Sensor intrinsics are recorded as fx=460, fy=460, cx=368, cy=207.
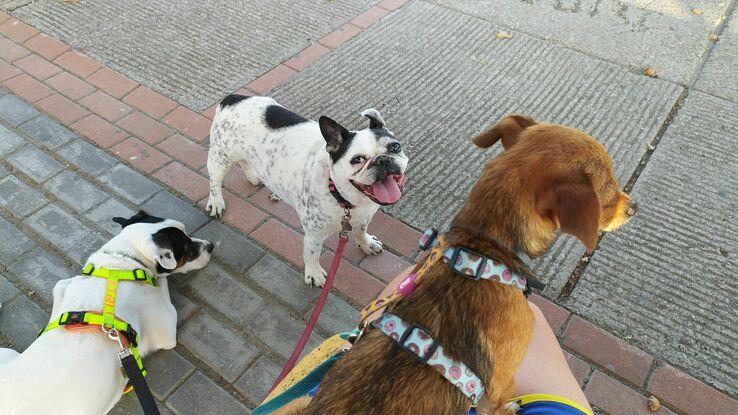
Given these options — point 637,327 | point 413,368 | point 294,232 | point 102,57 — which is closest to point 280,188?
point 294,232

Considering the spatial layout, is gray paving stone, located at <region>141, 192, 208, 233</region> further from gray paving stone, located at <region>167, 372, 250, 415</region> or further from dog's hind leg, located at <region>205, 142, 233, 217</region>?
gray paving stone, located at <region>167, 372, 250, 415</region>

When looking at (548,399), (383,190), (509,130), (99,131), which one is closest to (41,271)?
(99,131)

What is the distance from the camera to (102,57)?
5.38 m

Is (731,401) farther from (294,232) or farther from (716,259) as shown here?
(294,232)

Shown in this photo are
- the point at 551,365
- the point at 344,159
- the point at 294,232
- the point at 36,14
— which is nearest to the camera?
the point at 551,365

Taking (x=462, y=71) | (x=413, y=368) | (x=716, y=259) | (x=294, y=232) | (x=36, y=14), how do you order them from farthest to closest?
(x=36, y=14) → (x=462, y=71) → (x=294, y=232) → (x=716, y=259) → (x=413, y=368)

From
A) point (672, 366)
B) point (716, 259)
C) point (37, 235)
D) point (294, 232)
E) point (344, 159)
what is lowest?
point (37, 235)

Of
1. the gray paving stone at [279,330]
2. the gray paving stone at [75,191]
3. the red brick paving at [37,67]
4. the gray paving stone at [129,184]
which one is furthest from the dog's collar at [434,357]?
the red brick paving at [37,67]

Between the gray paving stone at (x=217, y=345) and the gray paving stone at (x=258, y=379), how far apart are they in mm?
59

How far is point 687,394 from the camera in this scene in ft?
9.70

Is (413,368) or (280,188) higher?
(413,368)

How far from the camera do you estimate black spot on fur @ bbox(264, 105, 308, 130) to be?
334cm

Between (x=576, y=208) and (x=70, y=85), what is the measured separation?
541cm

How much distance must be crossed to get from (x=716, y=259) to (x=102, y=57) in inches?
255
